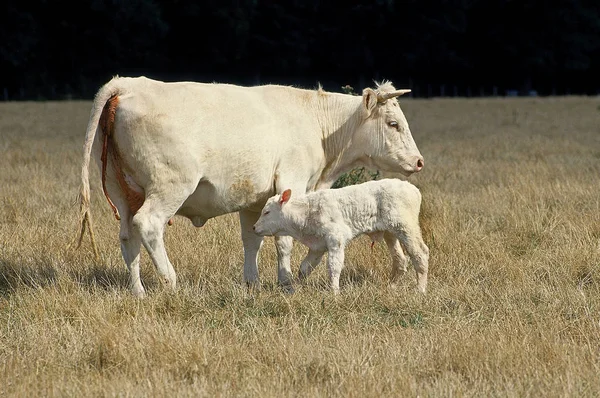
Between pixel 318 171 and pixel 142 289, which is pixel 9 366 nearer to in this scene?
pixel 142 289

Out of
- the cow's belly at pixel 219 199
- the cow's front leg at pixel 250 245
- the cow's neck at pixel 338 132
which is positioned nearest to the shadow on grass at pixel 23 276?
the cow's belly at pixel 219 199

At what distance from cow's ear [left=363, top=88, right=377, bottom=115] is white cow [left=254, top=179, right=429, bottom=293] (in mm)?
987

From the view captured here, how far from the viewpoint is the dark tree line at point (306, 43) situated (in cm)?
4862

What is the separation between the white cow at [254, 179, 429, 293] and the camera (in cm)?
684

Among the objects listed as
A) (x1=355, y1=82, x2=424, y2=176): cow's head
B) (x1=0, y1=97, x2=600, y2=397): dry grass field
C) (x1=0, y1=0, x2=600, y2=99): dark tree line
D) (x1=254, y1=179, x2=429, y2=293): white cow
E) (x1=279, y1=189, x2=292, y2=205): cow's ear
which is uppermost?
(x1=0, y1=0, x2=600, y2=99): dark tree line

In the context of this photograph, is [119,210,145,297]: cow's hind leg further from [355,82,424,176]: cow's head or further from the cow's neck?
[355,82,424,176]: cow's head

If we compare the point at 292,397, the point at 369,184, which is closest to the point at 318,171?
the point at 369,184

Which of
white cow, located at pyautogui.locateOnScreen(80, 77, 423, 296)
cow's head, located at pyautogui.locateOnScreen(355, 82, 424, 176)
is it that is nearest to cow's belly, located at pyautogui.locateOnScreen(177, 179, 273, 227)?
white cow, located at pyautogui.locateOnScreen(80, 77, 423, 296)

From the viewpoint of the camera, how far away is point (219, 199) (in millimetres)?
6777

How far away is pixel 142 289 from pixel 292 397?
98.5 inches

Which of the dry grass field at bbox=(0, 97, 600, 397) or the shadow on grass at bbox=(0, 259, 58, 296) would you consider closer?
the dry grass field at bbox=(0, 97, 600, 397)

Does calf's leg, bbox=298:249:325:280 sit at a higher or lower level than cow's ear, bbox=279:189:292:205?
lower

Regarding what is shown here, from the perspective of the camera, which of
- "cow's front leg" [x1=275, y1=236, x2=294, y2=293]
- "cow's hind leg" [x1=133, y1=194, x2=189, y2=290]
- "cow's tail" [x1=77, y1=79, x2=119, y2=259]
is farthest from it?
"cow's front leg" [x1=275, y1=236, x2=294, y2=293]

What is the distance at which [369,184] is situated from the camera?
7.01m
